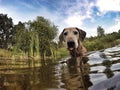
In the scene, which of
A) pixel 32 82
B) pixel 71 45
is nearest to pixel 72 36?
pixel 71 45

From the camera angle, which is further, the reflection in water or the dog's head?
the dog's head

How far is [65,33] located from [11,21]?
77.5 metres

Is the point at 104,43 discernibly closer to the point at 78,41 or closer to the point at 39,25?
the point at 78,41

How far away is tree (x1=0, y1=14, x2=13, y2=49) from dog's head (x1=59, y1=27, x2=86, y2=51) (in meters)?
70.5

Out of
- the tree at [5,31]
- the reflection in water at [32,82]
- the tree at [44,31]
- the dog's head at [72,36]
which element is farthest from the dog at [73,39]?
the tree at [5,31]

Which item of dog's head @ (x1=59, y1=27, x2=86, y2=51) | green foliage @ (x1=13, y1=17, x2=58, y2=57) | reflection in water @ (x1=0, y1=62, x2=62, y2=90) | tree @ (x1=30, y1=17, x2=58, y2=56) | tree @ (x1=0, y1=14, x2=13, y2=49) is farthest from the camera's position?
tree @ (x1=0, y1=14, x2=13, y2=49)

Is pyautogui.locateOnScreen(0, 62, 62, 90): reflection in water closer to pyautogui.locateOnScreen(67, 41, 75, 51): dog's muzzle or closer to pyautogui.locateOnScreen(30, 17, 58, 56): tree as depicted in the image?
pyautogui.locateOnScreen(67, 41, 75, 51): dog's muzzle

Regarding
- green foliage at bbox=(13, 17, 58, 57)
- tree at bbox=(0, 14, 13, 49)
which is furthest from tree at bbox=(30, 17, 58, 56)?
tree at bbox=(0, 14, 13, 49)

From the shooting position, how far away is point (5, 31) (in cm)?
8075

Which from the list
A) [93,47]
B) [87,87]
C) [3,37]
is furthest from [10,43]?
[87,87]

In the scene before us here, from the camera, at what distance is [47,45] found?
44.2 meters

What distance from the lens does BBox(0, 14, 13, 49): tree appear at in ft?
259

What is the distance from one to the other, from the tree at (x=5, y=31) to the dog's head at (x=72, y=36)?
70.5m

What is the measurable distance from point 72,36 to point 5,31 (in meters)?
74.1
